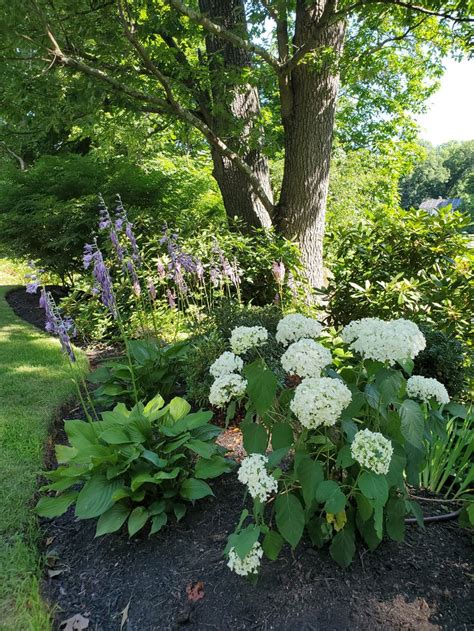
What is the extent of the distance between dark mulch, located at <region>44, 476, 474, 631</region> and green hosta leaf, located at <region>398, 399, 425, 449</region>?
0.58 m

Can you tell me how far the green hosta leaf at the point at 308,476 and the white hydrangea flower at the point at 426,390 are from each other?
0.51m

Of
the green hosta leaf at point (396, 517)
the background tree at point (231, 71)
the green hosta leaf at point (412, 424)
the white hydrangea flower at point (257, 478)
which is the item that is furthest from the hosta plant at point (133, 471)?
the background tree at point (231, 71)

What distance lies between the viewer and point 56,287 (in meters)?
8.27

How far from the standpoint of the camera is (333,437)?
175 cm

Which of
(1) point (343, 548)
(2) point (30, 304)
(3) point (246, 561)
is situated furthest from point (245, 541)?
(2) point (30, 304)

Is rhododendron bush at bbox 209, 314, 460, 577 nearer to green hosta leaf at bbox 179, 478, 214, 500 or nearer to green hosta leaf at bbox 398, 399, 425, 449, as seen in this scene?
green hosta leaf at bbox 398, 399, 425, 449

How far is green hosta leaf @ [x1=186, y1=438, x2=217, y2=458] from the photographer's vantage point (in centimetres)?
218

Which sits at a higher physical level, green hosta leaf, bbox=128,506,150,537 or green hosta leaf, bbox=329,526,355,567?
green hosta leaf, bbox=329,526,355,567

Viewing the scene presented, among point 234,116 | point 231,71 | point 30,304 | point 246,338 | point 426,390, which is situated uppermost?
point 231,71

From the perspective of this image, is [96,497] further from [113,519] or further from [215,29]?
[215,29]

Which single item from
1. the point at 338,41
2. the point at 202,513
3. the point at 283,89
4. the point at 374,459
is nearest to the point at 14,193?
the point at 283,89

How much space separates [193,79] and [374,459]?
16.0 ft

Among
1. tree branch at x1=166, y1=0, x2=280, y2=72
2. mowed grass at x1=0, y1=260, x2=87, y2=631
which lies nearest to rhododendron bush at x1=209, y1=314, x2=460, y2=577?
mowed grass at x1=0, y1=260, x2=87, y2=631

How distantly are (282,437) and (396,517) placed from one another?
1.72 feet
